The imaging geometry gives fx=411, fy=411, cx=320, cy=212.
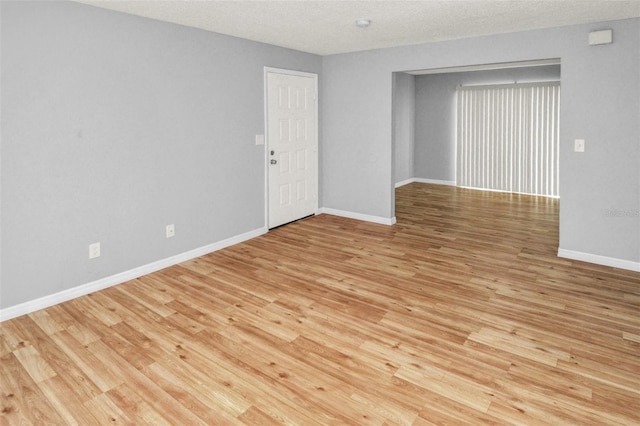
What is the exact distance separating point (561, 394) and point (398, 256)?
94.2 inches

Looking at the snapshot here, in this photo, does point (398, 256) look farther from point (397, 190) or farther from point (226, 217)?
point (397, 190)

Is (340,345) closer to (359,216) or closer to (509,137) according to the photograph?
(359,216)

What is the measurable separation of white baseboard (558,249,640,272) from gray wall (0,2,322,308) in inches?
145

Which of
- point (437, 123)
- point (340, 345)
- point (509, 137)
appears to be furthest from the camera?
point (437, 123)

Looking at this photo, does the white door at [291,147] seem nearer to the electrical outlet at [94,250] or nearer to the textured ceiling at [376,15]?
the textured ceiling at [376,15]

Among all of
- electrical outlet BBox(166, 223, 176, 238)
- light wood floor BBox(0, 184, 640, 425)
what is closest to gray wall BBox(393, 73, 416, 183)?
light wood floor BBox(0, 184, 640, 425)

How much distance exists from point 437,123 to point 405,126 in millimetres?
690

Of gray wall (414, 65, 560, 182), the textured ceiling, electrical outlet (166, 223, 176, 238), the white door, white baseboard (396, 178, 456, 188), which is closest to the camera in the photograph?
the textured ceiling

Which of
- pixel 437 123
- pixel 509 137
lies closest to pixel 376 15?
pixel 509 137

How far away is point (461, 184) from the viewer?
8.83 meters

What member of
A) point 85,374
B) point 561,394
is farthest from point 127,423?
point 561,394

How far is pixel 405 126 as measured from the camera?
9070mm

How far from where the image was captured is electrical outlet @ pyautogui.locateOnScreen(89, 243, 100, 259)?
357 centimetres

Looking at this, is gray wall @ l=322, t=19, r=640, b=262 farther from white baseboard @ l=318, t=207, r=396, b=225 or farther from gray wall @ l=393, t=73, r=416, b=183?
gray wall @ l=393, t=73, r=416, b=183
